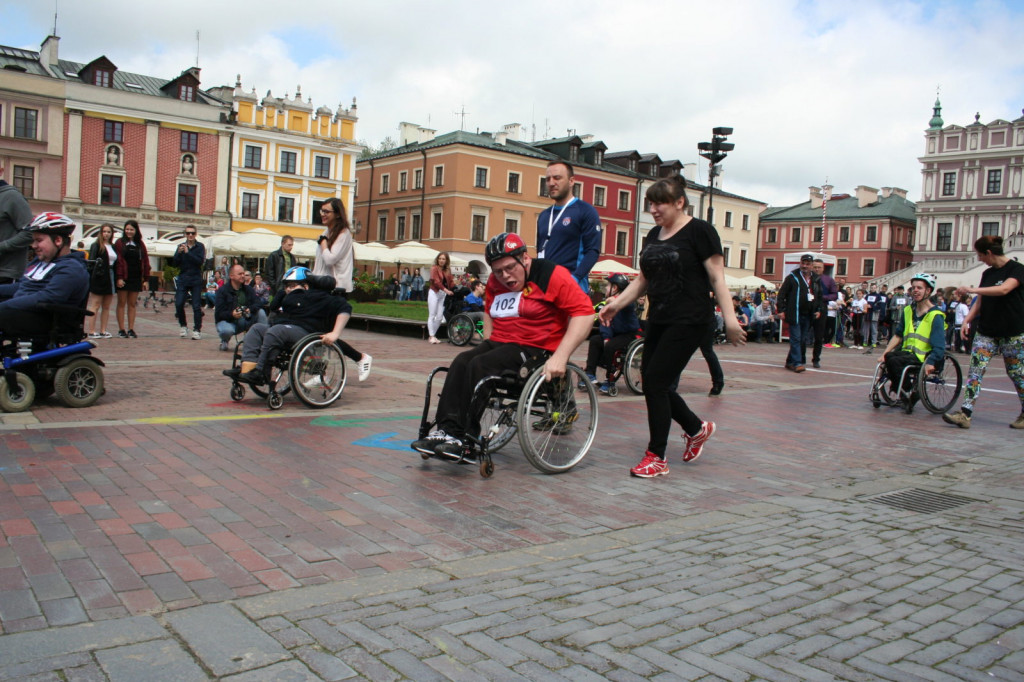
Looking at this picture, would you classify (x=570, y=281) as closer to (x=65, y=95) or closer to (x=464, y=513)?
(x=464, y=513)

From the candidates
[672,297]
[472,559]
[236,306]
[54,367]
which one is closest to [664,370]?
[672,297]

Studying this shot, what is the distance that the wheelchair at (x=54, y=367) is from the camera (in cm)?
624

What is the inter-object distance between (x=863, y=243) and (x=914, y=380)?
79088mm

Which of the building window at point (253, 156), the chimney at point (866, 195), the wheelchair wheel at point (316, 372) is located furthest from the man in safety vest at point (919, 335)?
the chimney at point (866, 195)

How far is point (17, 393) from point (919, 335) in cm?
888

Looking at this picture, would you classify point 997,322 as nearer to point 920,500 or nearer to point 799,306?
point 920,500

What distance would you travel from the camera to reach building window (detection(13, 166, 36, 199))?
160 ft

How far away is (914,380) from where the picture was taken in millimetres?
9203

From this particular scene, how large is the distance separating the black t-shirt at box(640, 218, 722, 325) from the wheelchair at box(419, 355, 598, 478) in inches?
30.8

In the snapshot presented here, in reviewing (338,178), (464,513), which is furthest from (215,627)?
(338,178)

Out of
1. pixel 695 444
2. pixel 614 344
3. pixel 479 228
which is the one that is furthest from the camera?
pixel 479 228

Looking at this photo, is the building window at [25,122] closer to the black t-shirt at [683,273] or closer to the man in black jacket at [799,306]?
the man in black jacket at [799,306]

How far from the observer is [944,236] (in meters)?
68.8

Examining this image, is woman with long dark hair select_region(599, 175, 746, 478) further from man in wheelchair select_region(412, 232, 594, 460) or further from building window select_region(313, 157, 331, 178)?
building window select_region(313, 157, 331, 178)
